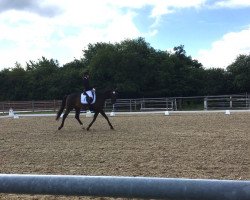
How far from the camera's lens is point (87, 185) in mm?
2285

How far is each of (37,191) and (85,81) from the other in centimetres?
1721

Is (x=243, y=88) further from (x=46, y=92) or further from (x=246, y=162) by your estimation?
(x=246, y=162)

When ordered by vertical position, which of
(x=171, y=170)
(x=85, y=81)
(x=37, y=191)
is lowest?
(x=171, y=170)

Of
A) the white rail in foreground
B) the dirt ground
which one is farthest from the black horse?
the white rail in foreground

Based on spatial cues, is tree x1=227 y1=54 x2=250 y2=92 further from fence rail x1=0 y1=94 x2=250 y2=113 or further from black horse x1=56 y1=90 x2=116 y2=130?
black horse x1=56 y1=90 x2=116 y2=130

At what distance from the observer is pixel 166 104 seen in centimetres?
4206

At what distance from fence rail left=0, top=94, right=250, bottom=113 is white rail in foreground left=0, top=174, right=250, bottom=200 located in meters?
36.0

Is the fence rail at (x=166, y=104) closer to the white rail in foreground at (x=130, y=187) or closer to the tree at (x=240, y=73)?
the tree at (x=240, y=73)

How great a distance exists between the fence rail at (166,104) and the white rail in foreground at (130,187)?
36.0 metres

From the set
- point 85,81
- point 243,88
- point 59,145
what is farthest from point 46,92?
point 59,145

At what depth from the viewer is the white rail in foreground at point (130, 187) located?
212cm

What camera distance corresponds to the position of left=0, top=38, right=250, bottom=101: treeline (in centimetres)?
6106

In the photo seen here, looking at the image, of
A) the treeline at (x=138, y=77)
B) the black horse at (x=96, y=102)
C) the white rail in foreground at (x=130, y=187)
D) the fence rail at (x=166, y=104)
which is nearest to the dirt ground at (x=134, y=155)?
the black horse at (x=96, y=102)

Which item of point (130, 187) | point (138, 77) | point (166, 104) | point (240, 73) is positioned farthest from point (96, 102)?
point (240, 73)
